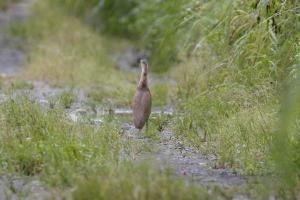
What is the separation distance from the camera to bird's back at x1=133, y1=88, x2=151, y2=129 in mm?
8133

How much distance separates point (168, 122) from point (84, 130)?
164 centimetres

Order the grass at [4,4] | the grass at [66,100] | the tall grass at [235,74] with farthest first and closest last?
the grass at [4,4] < the grass at [66,100] < the tall grass at [235,74]

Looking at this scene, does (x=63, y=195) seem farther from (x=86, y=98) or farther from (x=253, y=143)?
(x=86, y=98)

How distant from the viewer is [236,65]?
9.52m

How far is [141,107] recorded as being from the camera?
8.13m

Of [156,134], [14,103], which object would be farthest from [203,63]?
[14,103]

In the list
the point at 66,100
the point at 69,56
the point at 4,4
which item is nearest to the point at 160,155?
the point at 66,100

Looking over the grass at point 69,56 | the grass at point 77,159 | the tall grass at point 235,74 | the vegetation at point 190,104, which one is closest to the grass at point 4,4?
the grass at point 69,56

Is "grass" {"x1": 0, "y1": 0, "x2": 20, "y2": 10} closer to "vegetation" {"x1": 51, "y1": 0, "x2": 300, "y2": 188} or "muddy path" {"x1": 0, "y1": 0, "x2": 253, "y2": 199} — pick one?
"muddy path" {"x1": 0, "y1": 0, "x2": 253, "y2": 199}

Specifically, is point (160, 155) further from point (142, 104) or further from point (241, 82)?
point (241, 82)

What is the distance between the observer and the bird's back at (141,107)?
8133 millimetres

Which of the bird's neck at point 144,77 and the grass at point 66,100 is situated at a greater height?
the bird's neck at point 144,77

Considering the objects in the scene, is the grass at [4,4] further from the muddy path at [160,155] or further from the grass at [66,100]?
the grass at [66,100]

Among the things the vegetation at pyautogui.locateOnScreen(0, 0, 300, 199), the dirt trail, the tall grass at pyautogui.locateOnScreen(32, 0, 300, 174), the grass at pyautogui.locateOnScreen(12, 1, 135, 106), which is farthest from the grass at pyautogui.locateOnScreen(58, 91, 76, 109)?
the dirt trail
